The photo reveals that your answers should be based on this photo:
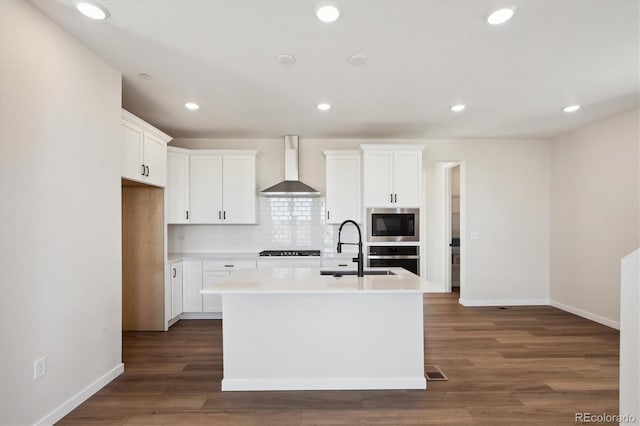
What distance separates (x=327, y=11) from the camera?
1.89 meters

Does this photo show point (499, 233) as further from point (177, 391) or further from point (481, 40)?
point (177, 391)

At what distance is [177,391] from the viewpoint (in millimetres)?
2496

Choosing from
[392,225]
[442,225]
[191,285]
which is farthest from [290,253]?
[442,225]

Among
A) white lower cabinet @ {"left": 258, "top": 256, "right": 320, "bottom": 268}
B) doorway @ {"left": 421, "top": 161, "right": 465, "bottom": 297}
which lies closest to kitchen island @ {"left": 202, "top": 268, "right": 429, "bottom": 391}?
white lower cabinet @ {"left": 258, "top": 256, "right": 320, "bottom": 268}

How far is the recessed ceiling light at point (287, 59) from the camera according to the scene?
243 centimetres

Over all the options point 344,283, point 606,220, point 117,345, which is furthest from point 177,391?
point 606,220

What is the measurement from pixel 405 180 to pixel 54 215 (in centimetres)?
390

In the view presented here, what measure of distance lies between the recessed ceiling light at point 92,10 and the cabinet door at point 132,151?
1.16 m

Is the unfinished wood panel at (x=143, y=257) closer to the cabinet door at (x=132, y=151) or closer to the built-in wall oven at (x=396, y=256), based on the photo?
the cabinet door at (x=132, y=151)

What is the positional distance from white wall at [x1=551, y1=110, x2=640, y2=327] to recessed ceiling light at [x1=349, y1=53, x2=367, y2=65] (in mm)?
3513

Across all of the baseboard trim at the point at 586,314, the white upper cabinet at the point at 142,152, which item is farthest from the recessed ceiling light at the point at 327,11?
the baseboard trim at the point at 586,314

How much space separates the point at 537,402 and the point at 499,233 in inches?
123

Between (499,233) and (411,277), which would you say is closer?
(411,277)

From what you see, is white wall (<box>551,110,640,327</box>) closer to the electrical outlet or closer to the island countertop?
the island countertop
